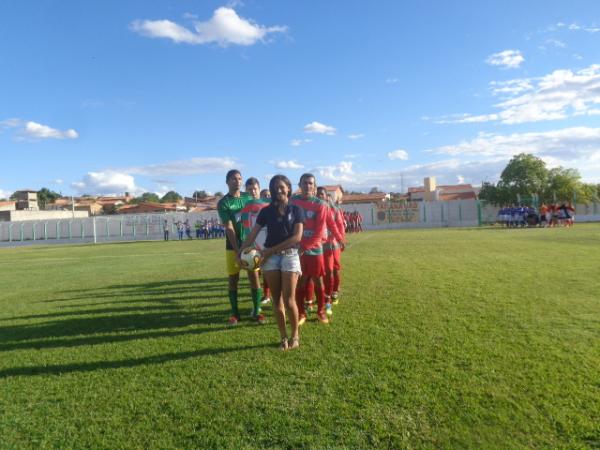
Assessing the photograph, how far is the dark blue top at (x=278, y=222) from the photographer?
174 inches

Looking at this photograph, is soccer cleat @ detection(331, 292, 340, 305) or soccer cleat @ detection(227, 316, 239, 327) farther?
soccer cleat @ detection(331, 292, 340, 305)

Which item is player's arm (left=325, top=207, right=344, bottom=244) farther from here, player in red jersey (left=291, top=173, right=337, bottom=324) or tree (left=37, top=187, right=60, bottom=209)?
tree (left=37, top=187, right=60, bottom=209)

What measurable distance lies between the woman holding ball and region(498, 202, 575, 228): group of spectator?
2957 centimetres

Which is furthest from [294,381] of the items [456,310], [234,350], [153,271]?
[153,271]

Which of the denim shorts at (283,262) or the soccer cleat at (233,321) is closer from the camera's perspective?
the denim shorts at (283,262)

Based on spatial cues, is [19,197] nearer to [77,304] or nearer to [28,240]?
[28,240]

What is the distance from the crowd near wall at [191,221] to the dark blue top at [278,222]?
3538 centimetres

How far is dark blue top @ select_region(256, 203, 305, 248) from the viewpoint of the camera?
443 centimetres

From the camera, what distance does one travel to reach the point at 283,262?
4.43 metres

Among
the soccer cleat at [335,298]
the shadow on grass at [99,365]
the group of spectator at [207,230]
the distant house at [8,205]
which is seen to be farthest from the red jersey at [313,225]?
the distant house at [8,205]

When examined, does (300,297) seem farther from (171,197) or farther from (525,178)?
(171,197)

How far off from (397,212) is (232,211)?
1419 inches

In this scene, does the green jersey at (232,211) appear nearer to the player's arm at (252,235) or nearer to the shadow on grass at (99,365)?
the player's arm at (252,235)

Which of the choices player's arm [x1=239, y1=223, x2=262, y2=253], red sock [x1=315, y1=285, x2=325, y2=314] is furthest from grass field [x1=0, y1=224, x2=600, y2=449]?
player's arm [x1=239, y1=223, x2=262, y2=253]
